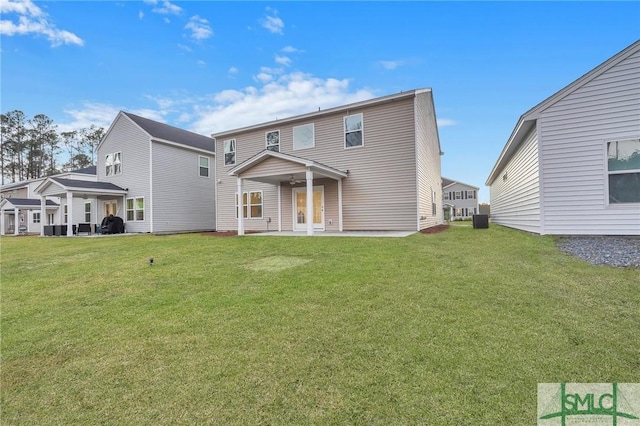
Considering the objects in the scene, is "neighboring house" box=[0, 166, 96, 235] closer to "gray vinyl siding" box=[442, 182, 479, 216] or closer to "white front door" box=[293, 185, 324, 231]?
"white front door" box=[293, 185, 324, 231]

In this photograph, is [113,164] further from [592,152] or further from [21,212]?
[592,152]

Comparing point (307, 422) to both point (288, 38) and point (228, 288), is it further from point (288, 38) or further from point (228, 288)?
point (288, 38)

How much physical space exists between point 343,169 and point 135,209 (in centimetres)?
1438

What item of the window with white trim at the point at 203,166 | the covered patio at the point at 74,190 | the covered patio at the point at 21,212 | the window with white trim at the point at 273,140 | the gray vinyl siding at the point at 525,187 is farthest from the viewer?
the covered patio at the point at 21,212

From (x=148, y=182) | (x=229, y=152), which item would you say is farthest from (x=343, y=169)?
(x=148, y=182)

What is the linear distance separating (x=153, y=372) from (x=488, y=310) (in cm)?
342

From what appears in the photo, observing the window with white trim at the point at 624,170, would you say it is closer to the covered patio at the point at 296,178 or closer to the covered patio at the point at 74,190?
the covered patio at the point at 296,178

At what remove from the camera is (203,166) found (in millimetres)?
21750

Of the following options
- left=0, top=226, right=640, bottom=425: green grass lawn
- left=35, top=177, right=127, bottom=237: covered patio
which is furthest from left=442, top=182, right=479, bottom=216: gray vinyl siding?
left=0, top=226, right=640, bottom=425: green grass lawn

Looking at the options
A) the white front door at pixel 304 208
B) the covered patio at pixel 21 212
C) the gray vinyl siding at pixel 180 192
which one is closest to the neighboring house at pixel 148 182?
the gray vinyl siding at pixel 180 192

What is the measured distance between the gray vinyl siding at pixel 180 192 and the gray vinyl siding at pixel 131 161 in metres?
0.55

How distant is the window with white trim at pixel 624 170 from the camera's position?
7762mm

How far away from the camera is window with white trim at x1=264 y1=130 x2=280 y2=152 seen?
50.0 ft

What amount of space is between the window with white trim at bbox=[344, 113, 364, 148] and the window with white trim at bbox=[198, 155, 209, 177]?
12.5m
